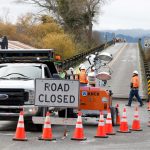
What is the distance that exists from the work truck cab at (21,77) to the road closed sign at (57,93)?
81 centimetres

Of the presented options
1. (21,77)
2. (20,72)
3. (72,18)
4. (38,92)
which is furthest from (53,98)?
(72,18)

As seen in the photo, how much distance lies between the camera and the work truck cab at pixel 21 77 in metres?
15.5

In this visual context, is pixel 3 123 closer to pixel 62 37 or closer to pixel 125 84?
pixel 125 84

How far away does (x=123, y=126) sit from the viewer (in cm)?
1628

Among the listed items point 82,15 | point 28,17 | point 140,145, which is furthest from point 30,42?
point 140,145

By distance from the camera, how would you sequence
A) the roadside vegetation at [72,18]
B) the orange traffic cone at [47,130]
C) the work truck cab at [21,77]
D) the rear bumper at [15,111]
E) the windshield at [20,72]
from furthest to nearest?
the roadside vegetation at [72,18]
the windshield at [20,72]
the work truck cab at [21,77]
the rear bumper at [15,111]
the orange traffic cone at [47,130]

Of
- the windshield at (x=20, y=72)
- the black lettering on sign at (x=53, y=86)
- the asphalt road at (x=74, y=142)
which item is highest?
the windshield at (x=20, y=72)

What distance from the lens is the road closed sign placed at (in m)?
14.6

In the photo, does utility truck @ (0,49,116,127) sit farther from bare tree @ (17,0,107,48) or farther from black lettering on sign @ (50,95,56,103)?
bare tree @ (17,0,107,48)

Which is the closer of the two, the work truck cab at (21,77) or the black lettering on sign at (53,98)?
the black lettering on sign at (53,98)

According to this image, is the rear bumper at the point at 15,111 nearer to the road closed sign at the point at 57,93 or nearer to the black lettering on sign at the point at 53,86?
the road closed sign at the point at 57,93

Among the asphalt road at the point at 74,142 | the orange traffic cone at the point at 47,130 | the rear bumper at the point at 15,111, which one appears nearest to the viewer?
the asphalt road at the point at 74,142

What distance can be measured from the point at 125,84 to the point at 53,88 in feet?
85.3

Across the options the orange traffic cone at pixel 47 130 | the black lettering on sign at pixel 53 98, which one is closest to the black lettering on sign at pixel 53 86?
the black lettering on sign at pixel 53 98
